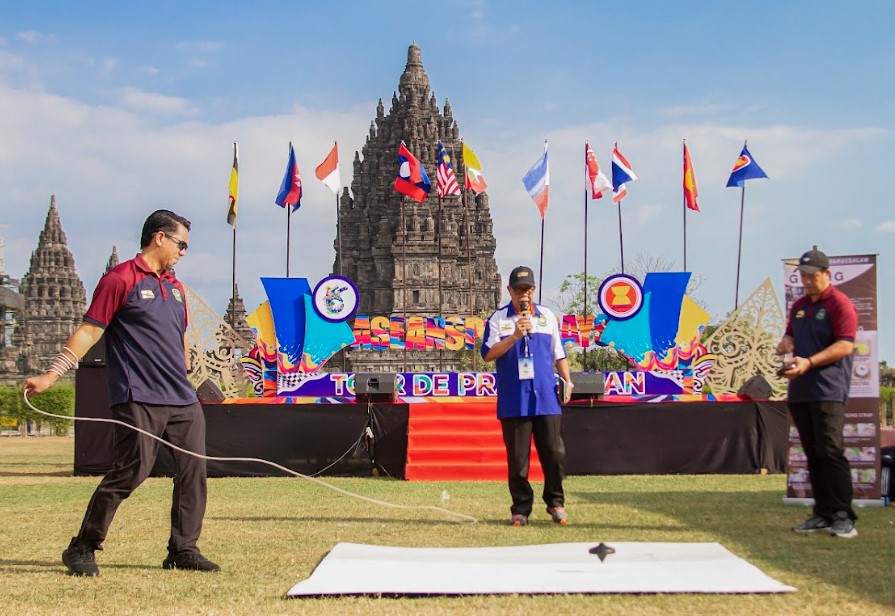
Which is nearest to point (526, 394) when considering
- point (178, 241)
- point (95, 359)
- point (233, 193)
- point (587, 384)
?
point (178, 241)

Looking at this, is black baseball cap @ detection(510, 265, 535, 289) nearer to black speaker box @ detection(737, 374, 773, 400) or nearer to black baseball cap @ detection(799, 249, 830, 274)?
black baseball cap @ detection(799, 249, 830, 274)

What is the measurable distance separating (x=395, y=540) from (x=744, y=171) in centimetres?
2443

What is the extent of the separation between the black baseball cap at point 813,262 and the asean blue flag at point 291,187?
2276 centimetres

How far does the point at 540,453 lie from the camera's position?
26.0 ft

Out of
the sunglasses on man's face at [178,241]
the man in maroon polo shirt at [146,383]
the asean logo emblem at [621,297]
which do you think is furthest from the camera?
the asean logo emblem at [621,297]

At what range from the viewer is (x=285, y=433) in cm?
1376

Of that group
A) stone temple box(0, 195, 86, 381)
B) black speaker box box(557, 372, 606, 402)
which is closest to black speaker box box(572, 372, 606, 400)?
black speaker box box(557, 372, 606, 402)

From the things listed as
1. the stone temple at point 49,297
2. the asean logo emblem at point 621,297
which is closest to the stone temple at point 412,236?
the stone temple at point 49,297

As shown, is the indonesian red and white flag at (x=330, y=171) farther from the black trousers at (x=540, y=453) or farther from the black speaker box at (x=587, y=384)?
the black trousers at (x=540, y=453)

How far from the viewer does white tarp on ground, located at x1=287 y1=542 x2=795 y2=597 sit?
16.1ft

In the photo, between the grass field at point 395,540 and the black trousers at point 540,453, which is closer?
the grass field at point 395,540

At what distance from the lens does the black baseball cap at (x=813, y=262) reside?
23.7 feet

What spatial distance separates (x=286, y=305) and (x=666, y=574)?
1267 centimetres

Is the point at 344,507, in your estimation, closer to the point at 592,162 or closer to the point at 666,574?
the point at 666,574
